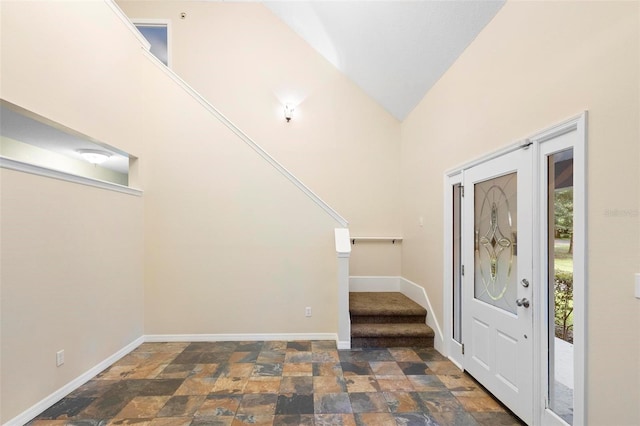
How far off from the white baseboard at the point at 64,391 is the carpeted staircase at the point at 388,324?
8.81 feet

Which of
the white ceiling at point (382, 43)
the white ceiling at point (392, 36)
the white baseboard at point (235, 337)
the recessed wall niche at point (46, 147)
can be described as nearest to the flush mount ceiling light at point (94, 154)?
the recessed wall niche at point (46, 147)

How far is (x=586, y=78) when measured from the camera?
160 cm

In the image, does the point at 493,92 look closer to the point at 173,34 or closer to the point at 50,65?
the point at 50,65

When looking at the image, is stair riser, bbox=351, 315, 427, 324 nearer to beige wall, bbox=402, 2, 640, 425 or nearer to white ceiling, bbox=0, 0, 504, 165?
beige wall, bbox=402, 2, 640, 425

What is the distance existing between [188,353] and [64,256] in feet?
5.42

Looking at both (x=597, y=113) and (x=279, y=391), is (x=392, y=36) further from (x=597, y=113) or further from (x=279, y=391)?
(x=279, y=391)

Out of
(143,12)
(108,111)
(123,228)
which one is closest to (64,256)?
(123,228)

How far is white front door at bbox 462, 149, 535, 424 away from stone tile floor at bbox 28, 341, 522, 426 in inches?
10.2

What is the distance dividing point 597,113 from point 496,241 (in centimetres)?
122

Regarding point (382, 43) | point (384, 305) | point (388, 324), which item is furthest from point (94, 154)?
point (388, 324)

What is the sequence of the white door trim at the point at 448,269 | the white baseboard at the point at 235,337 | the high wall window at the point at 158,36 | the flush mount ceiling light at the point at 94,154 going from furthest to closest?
the high wall window at the point at 158,36 < the flush mount ceiling light at the point at 94,154 < the white baseboard at the point at 235,337 < the white door trim at the point at 448,269

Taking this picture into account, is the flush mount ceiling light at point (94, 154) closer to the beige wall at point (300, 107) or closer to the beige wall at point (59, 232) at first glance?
the beige wall at point (59, 232)

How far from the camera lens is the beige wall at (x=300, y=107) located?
15.8 feet

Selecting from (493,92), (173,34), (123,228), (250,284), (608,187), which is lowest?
(250,284)
